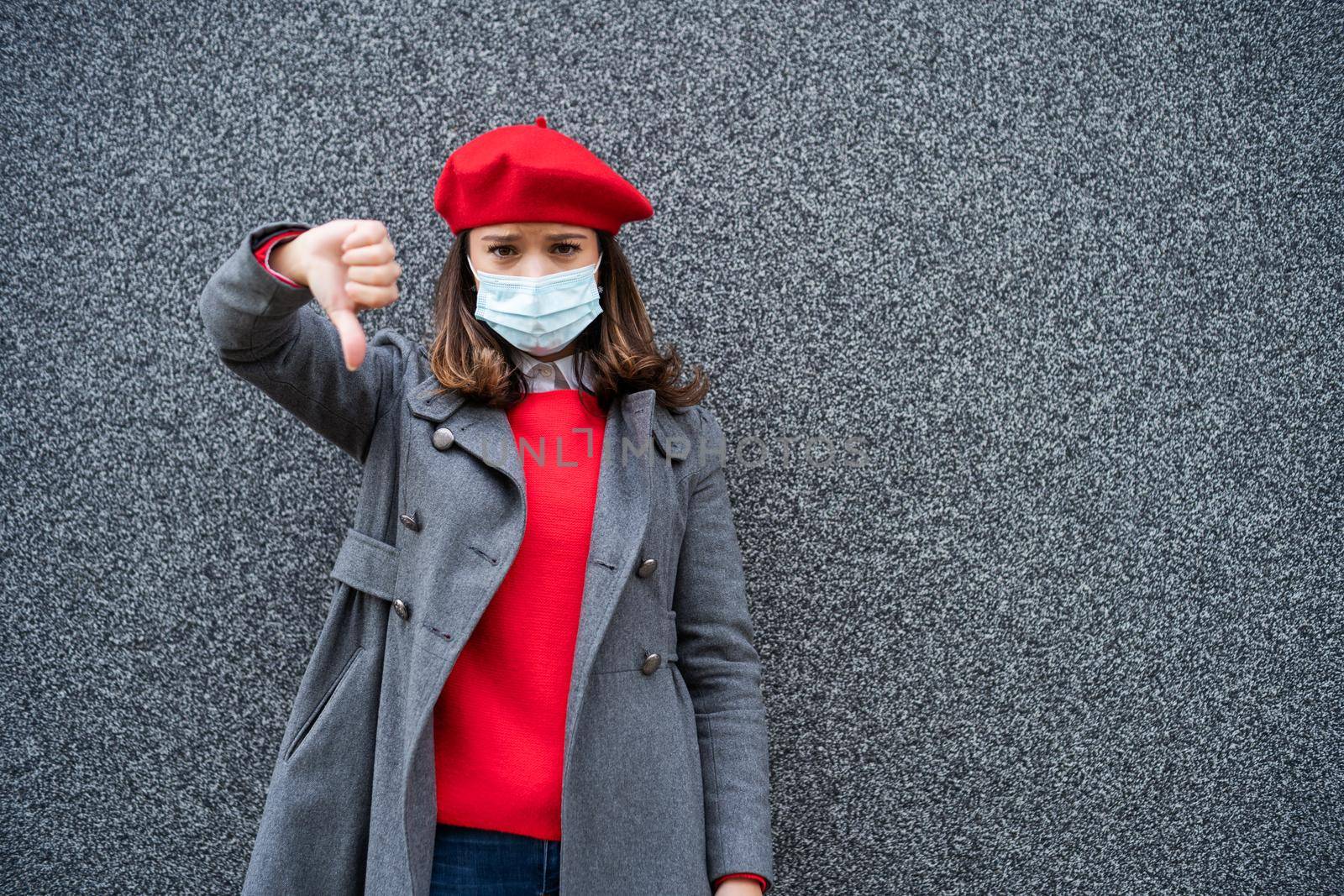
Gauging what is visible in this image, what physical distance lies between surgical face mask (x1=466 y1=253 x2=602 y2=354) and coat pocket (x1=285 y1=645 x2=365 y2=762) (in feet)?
1.63

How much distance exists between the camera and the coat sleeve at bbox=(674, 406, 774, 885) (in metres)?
1.22

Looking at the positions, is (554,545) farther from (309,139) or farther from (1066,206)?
(1066,206)

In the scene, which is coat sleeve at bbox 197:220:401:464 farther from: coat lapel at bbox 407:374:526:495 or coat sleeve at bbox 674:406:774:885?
coat sleeve at bbox 674:406:774:885

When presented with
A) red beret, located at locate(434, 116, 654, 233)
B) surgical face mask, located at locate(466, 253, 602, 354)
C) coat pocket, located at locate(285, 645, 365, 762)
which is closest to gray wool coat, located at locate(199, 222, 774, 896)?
coat pocket, located at locate(285, 645, 365, 762)

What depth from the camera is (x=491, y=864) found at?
113 centimetres

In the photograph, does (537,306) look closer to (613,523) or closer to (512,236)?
(512,236)

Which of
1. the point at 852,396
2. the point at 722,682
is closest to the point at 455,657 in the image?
the point at 722,682

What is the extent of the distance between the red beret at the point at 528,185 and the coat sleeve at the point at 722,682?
15.2 inches

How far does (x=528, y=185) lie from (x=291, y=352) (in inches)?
14.9

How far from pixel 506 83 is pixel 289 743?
3.89 feet

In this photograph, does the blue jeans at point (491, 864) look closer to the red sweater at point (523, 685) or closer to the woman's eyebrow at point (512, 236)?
the red sweater at point (523, 685)

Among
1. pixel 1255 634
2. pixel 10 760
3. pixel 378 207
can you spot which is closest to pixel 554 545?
pixel 378 207

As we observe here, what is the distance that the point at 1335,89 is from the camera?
1657 mm

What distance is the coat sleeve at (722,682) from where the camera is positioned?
48.0 inches
